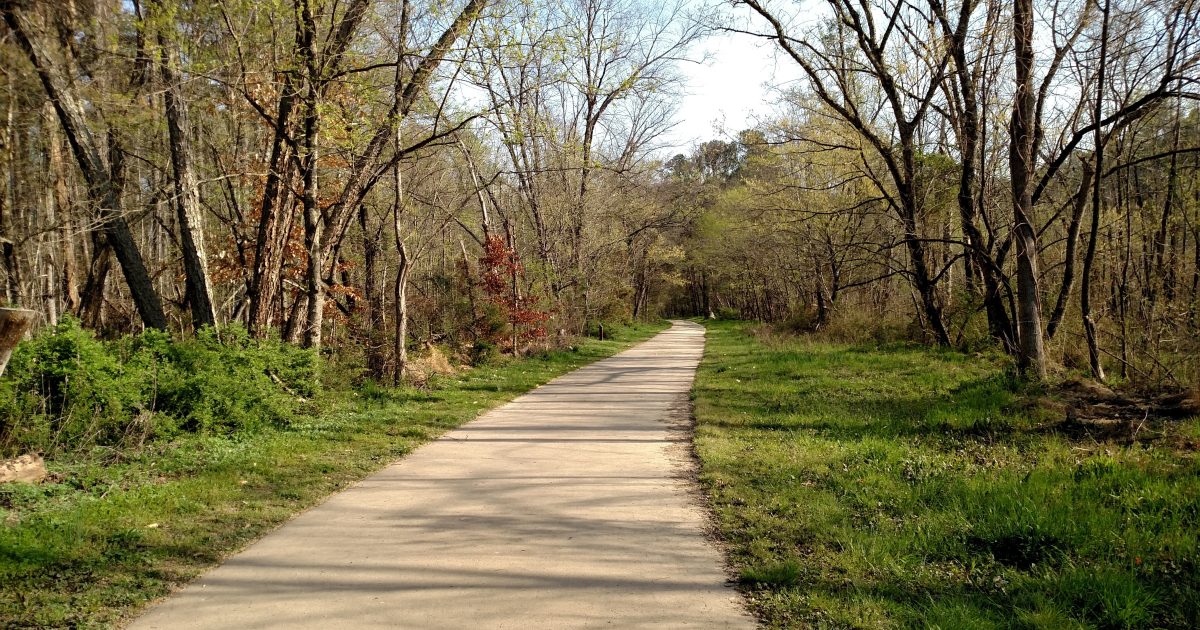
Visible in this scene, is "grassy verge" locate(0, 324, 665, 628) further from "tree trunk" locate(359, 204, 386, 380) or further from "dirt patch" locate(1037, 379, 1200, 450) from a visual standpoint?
"tree trunk" locate(359, 204, 386, 380)

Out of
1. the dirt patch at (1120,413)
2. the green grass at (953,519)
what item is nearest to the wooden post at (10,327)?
the green grass at (953,519)

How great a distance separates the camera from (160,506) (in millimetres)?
5465

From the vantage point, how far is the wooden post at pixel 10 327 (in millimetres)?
3742

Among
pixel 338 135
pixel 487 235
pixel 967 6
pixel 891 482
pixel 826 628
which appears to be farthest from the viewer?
pixel 487 235

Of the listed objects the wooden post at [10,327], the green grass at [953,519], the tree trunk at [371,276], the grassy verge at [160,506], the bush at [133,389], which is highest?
the tree trunk at [371,276]

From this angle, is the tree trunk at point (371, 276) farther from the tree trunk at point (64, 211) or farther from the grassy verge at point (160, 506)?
the grassy verge at point (160, 506)

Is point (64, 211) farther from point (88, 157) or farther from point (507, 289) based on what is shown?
point (507, 289)

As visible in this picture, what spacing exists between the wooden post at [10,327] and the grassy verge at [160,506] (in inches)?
53.3

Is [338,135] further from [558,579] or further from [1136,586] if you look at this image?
[1136,586]

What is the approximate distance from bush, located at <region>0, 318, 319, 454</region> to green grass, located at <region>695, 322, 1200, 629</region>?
19.2ft

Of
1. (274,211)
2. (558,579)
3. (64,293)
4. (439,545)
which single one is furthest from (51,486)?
(64,293)

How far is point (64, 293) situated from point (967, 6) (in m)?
20.3

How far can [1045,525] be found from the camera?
469 centimetres

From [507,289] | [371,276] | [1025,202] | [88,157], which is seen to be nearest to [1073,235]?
[1025,202]
